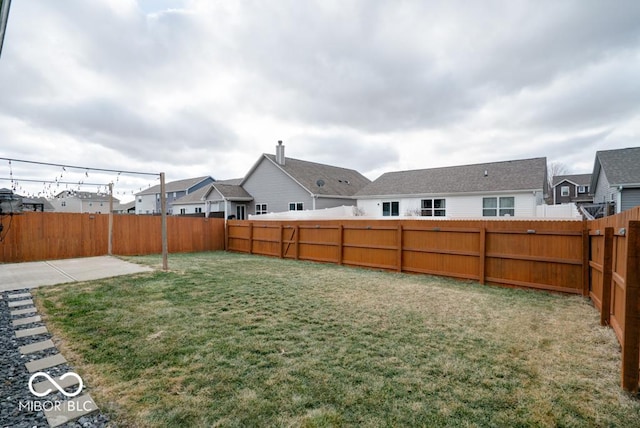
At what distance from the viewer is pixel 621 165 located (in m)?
15.4

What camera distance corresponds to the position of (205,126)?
54.3ft

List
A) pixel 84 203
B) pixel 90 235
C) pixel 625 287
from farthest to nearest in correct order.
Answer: pixel 84 203 → pixel 90 235 → pixel 625 287

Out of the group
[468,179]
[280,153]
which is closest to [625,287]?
[468,179]

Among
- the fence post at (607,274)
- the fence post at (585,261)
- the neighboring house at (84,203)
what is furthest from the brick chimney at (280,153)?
the neighboring house at (84,203)

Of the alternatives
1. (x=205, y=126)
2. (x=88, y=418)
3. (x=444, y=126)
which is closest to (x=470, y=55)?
(x=444, y=126)

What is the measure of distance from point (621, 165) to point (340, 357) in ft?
68.2

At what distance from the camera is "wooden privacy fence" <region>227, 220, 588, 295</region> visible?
5828 mm

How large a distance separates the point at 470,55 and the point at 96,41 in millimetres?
11386

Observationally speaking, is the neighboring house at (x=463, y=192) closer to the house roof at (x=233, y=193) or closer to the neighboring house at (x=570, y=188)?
the house roof at (x=233, y=193)

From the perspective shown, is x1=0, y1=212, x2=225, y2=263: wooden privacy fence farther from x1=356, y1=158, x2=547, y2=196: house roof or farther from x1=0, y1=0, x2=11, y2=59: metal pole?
x1=356, y1=158, x2=547, y2=196: house roof

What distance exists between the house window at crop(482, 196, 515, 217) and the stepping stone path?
1685 centimetres

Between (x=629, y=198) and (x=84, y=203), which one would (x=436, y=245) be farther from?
(x=84, y=203)

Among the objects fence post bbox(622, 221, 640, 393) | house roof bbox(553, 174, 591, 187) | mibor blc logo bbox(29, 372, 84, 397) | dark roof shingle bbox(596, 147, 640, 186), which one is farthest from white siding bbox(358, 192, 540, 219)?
house roof bbox(553, 174, 591, 187)

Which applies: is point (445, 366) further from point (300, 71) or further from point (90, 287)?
point (300, 71)
